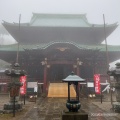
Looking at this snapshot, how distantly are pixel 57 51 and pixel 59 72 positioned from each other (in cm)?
402

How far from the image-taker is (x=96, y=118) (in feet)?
31.2

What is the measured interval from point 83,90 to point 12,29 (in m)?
15.2

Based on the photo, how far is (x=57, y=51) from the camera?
76.6 ft

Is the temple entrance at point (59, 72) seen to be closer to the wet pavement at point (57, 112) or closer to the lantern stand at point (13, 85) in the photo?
the wet pavement at point (57, 112)

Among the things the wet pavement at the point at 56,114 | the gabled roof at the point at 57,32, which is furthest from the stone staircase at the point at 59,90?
the gabled roof at the point at 57,32

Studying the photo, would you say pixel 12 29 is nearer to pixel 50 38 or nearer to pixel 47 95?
pixel 50 38

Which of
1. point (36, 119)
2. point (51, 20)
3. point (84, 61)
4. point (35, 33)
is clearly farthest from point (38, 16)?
point (36, 119)

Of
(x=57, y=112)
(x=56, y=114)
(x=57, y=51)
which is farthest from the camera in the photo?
(x=57, y=51)

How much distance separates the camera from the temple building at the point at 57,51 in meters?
23.2

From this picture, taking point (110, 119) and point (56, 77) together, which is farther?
point (56, 77)

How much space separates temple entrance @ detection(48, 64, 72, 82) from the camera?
25770 mm

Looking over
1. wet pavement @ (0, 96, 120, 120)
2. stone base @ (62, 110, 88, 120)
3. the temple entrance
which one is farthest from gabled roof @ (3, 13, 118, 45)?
stone base @ (62, 110, 88, 120)

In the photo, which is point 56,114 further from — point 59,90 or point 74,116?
point 59,90

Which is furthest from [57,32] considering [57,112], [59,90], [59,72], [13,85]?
[57,112]
